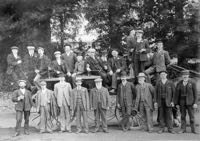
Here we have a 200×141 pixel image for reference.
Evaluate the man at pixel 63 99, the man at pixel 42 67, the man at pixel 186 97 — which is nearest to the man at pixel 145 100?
the man at pixel 186 97

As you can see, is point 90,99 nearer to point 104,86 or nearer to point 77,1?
point 104,86

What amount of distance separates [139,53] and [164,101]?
222 centimetres

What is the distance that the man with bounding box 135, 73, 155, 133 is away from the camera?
12.3 metres

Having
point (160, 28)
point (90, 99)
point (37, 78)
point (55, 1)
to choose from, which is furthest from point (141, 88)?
point (55, 1)

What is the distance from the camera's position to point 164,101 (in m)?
12.2

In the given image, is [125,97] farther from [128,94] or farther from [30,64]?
[30,64]

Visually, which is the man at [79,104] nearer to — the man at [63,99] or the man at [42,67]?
the man at [63,99]

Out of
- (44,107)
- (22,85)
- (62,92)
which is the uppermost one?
(22,85)

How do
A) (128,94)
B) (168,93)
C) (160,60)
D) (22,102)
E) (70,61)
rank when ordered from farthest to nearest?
(70,61)
(160,60)
(128,94)
(22,102)
(168,93)

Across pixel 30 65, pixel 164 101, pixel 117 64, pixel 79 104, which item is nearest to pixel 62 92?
pixel 79 104

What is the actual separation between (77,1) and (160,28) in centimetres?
472

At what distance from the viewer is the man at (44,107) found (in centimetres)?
1224

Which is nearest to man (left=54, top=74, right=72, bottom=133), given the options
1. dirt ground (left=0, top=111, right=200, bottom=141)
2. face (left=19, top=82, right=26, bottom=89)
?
dirt ground (left=0, top=111, right=200, bottom=141)

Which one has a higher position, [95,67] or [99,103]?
[95,67]
